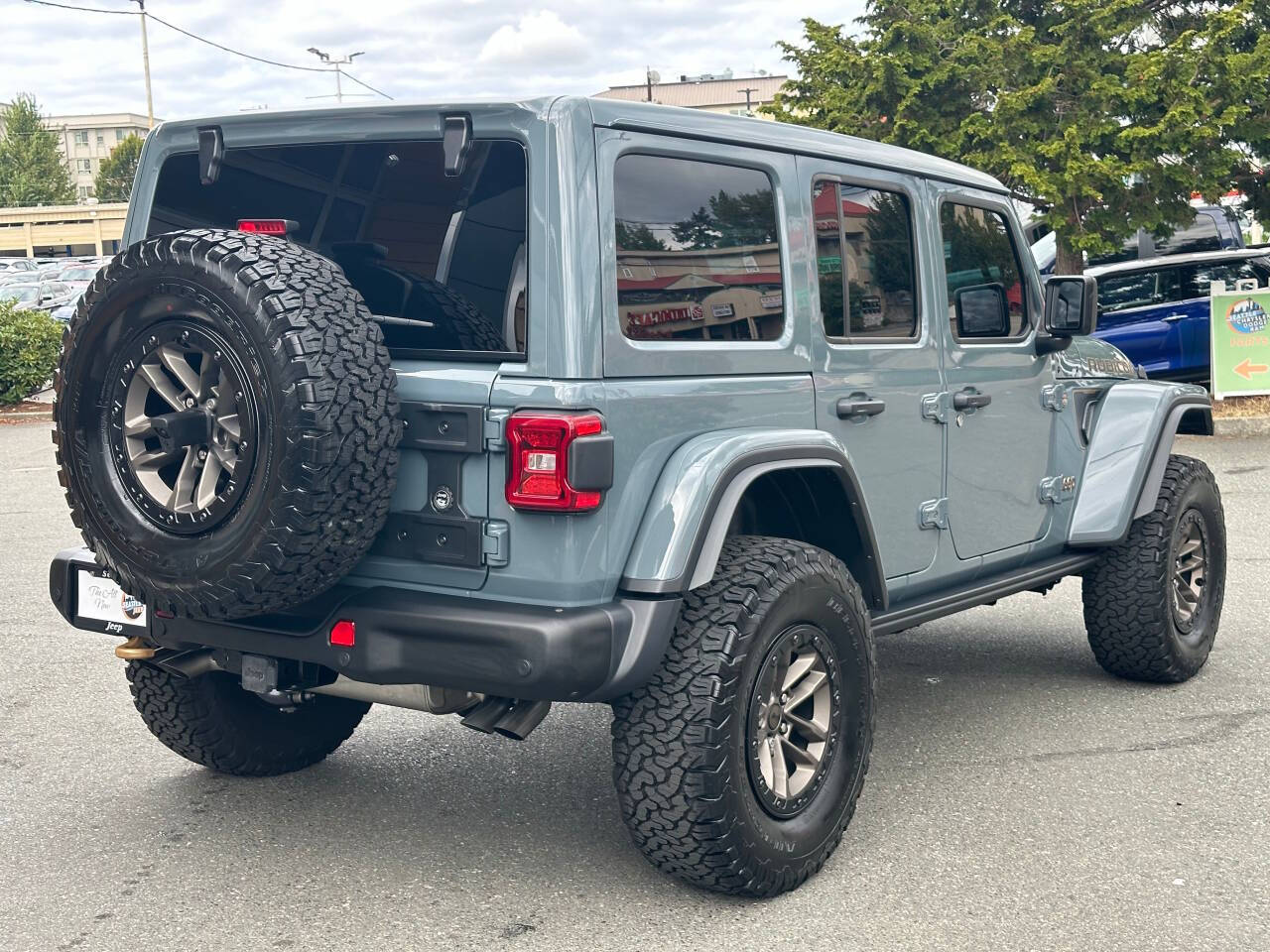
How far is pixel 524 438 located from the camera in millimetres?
3168

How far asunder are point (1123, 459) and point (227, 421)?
134 inches

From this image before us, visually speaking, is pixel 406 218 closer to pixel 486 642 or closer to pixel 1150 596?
pixel 486 642

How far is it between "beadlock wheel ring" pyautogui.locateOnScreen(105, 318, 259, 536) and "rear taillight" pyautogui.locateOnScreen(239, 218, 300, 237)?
0.57m

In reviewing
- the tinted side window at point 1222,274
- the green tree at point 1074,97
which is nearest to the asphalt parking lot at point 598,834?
the green tree at point 1074,97

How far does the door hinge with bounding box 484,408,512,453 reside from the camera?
3.20 metres

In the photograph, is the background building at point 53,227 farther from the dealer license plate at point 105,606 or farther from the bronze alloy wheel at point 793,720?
the bronze alloy wheel at point 793,720

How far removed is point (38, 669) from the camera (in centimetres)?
580

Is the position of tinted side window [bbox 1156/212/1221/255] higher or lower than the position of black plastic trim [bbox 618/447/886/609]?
higher

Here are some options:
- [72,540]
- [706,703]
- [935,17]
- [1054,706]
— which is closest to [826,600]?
[706,703]

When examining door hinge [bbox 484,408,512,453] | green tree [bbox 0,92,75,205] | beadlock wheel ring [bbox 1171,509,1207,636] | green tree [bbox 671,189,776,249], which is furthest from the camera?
green tree [bbox 0,92,75,205]

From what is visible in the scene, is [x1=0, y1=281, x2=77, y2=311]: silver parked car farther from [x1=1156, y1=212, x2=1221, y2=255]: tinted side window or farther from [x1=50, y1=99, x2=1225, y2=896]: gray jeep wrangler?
[x1=50, y1=99, x2=1225, y2=896]: gray jeep wrangler

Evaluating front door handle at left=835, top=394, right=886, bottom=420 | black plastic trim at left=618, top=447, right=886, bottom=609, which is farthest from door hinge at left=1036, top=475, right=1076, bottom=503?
black plastic trim at left=618, top=447, right=886, bottom=609

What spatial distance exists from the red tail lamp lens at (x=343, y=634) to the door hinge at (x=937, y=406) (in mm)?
1959

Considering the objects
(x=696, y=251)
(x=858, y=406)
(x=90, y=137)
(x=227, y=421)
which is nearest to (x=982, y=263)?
(x=858, y=406)
